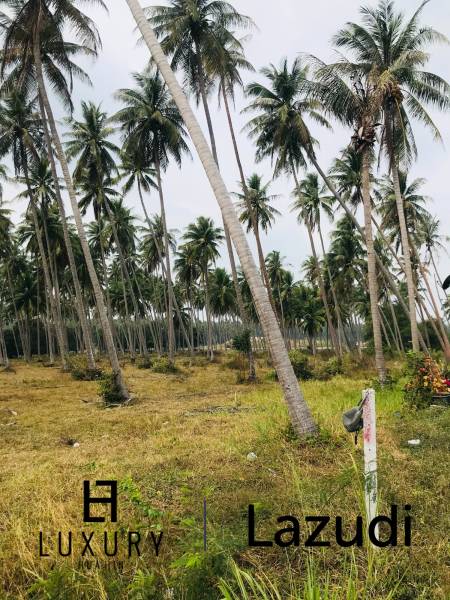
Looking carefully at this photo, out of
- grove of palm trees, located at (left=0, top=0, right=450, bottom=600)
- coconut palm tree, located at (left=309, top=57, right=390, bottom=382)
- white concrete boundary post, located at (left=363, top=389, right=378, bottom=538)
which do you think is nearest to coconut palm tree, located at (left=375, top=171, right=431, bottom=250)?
grove of palm trees, located at (left=0, top=0, right=450, bottom=600)

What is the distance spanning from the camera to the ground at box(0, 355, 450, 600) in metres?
2.98

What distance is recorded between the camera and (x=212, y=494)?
185 inches

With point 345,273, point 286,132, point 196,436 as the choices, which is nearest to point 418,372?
point 196,436

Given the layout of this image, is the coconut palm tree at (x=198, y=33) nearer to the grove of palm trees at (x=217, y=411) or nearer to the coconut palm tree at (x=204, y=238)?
the grove of palm trees at (x=217, y=411)

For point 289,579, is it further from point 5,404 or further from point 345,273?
point 345,273

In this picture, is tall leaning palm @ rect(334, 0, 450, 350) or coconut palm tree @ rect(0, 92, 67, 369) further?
coconut palm tree @ rect(0, 92, 67, 369)

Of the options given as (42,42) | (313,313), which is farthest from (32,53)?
(313,313)

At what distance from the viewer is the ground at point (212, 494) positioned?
2977mm

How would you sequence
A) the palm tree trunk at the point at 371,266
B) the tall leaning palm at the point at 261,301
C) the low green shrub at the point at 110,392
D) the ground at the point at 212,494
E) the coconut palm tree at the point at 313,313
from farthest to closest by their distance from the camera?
1. the coconut palm tree at the point at 313,313
2. the palm tree trunk at the point at 371,266
3. the low green shrub at the point at 110,392
4. the tall leaning palm at the point at 261,301
5. the ground at the point at 212,494

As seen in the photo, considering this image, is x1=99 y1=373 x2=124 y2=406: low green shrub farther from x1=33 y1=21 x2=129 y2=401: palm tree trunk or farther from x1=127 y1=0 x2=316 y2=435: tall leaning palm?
x1=127 y1=0 x2=316 y2=435: tall leaning palm

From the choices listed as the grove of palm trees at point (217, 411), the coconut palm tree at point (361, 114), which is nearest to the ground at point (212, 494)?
the grove of palm trees at point (217, 411)

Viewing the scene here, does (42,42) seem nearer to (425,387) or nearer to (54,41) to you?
(54,41)

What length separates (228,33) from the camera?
62.9 ft

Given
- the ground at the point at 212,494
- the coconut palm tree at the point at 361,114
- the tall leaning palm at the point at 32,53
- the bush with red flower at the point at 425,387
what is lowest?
the ground at the point at 212,494
